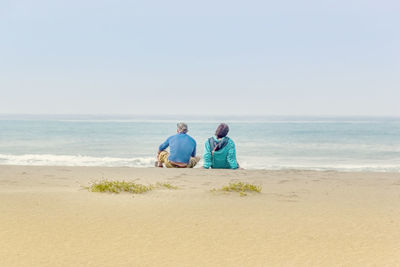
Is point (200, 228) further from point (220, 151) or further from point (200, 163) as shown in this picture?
point (200, 163)

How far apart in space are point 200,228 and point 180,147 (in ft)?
23.0

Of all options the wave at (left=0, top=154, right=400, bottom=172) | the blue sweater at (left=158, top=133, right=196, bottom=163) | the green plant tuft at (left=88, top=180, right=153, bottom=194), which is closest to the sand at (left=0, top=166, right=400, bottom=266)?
the green plant tuft at (left=88, top=180, right=153, bottom=194)

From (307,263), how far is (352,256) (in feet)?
1.61

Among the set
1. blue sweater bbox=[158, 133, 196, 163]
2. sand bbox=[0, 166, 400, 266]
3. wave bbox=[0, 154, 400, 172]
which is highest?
blue sweater bbox=[158, 133, 196, 163]

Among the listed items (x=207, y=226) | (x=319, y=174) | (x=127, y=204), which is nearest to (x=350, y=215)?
(x=207, y=226)

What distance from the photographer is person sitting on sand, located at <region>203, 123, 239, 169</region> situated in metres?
11.4

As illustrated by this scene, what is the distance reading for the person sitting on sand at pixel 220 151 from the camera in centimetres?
1136

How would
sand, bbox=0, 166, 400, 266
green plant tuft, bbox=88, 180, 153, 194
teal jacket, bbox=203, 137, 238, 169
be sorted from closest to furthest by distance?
sand, bbox=0, 166, 400, 266 < green plant tuft, bbox=88, 180, 153, 194 < teal jacket, bbox=203, 137, 238, 169

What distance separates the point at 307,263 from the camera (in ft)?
12.8

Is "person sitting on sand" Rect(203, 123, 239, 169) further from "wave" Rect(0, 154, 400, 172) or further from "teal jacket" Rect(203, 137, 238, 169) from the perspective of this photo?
"wave" Rect(0, 154, 400, 172)

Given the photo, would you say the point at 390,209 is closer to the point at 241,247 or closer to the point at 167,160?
the point at 241,247

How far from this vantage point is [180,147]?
38.9ft

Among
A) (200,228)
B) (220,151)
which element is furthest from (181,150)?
(200,228)

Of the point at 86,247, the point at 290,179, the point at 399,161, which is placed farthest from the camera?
the point at 399,161
